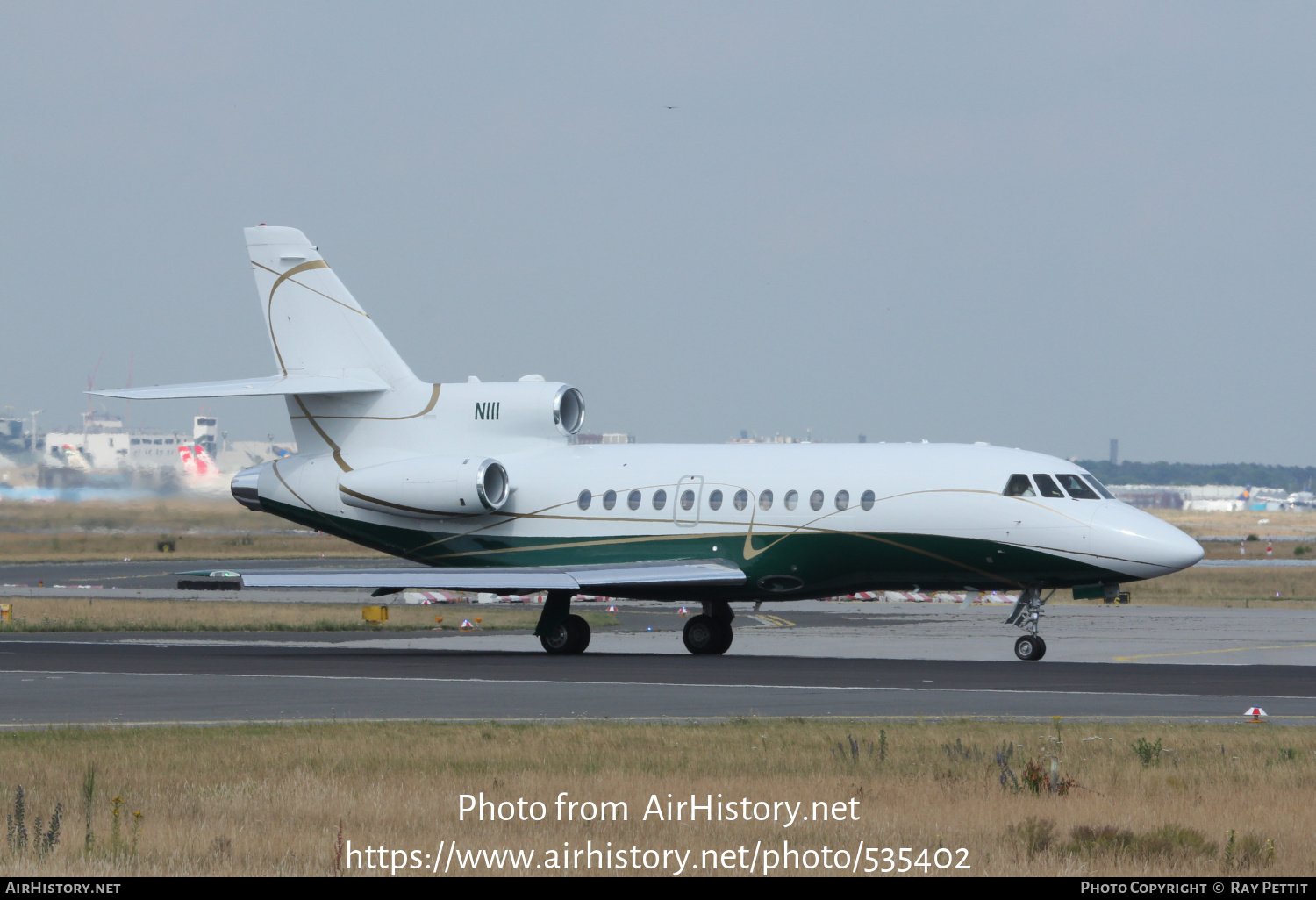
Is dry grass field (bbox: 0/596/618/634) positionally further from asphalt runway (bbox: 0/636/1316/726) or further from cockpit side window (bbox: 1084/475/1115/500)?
cockpit side window (bbox: 1084/475/1115/500)

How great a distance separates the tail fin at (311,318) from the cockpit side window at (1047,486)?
46.6 feet

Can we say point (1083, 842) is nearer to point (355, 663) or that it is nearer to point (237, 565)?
point (355, 663)

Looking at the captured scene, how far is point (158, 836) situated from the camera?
462 inches

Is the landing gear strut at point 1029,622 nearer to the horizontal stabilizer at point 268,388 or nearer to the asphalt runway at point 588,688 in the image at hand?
the asphalt runway at point 588,688

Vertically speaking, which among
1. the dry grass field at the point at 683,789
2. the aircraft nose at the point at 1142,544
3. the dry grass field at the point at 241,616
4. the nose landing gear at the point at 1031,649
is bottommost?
the dry grass field at the point at 241,616

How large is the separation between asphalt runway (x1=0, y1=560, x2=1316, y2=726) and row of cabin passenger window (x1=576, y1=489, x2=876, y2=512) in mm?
2957

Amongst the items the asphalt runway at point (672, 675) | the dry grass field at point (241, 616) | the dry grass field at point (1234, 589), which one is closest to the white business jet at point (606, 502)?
the asphalt runway at point (672, 675)

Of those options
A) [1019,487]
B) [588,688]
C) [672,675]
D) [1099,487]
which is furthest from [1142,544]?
[588,688]

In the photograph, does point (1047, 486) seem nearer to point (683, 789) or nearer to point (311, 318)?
point (311, 318)

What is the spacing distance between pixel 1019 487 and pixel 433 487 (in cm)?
1216

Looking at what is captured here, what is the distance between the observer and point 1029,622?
103ft

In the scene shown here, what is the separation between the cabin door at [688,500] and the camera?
33.6 metres

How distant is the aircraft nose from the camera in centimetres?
2977
